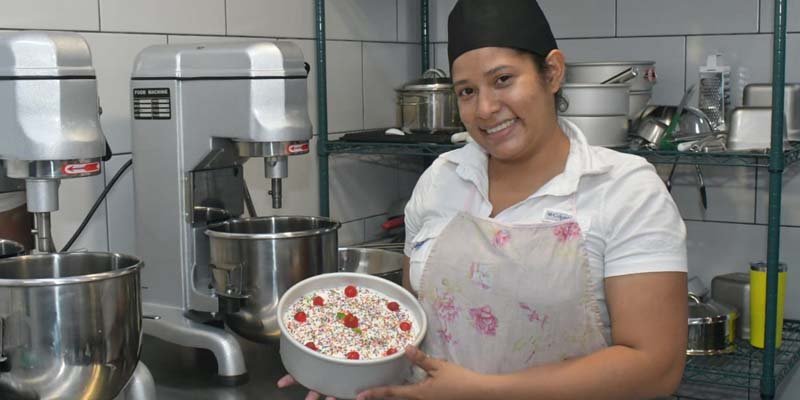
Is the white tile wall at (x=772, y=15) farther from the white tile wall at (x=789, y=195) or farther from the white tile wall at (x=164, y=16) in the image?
the white tile wall at (x=164, y=16)

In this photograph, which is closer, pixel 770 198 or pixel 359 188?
pixel 770 198

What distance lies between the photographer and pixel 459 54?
4.45 ft

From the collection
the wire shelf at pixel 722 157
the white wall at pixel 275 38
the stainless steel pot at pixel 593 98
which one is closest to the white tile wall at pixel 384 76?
the white wall at pixel 275 38

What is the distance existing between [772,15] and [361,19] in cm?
103

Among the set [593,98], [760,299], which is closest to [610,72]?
[593,98]

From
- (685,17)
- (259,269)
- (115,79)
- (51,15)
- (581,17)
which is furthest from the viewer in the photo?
(581,17)

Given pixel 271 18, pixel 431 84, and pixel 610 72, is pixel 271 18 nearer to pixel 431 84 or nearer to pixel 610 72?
pixel 431 84

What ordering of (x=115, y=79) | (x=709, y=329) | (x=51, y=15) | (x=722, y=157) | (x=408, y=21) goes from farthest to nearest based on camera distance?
(x=408, y=21)
(x=709, y=329)
(x=722, y=157)
(x=115, y=79)
(x=51, y=15)

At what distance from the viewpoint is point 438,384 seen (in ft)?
4.22

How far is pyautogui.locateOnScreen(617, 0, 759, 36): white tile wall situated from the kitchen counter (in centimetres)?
146

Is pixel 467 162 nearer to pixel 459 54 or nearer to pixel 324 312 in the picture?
pixel 459 54

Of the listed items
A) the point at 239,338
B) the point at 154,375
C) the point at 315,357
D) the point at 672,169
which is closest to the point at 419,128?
the point at 672,169

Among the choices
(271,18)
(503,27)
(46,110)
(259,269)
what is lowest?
(259,269)

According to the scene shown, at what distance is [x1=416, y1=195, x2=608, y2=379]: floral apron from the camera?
1323 mm
